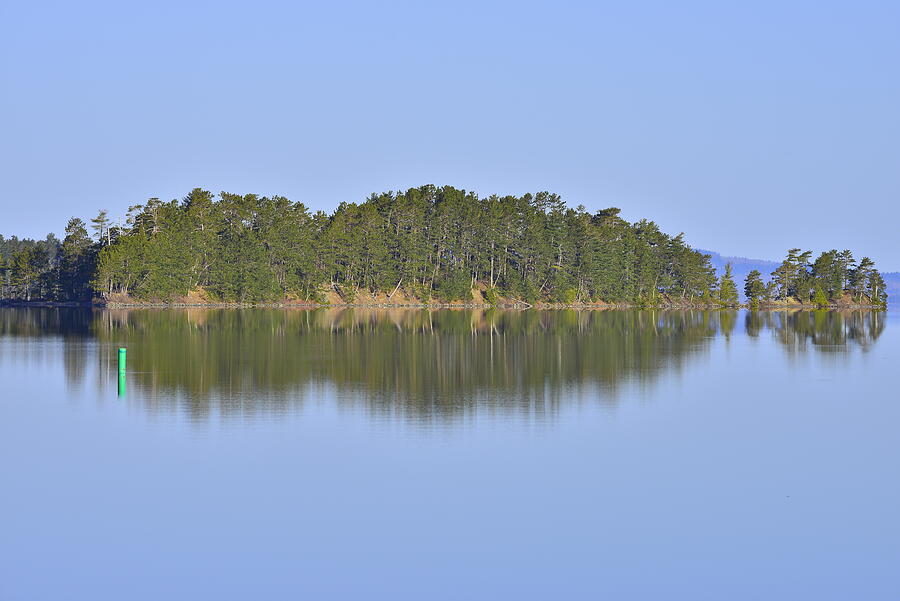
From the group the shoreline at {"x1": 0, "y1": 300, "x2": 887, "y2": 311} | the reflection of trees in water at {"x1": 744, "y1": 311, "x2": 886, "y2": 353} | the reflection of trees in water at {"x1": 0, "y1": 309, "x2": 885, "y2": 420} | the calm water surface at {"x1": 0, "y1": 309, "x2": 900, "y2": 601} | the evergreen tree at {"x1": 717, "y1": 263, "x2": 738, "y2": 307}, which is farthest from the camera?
the evergreen tree at {"x1": 717, "y1": 263, "x2": 738, "y2": 307}

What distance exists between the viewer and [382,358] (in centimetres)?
4972

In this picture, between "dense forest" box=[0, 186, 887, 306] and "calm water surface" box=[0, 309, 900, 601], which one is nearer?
"calm water surface" box=[0, 309, 900, 601]

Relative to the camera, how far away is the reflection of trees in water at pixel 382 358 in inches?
1364

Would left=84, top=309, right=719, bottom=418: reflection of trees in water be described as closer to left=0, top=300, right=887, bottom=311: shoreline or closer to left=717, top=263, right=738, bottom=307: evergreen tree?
left=0, top=300, right=887, bottom=311: shoreline

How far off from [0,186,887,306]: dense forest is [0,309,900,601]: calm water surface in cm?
7553

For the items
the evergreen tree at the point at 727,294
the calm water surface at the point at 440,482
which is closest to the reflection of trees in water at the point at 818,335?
the calm water surface at the point at 440,482

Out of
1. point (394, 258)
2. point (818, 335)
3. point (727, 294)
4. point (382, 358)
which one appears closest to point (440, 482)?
point (382, 358)

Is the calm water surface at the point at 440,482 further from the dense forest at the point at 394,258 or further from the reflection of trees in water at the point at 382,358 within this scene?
the dense forest at the point at 394,258

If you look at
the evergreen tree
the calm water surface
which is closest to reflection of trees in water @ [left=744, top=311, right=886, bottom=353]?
the calm water surface

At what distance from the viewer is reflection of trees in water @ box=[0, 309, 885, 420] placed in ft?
114

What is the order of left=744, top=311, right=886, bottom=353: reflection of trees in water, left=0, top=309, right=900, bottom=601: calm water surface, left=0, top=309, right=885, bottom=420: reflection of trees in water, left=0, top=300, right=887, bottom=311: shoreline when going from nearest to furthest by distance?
left=0, top=309, right=900, bottom=601: calm water surface → left=0, top=309, right=885, bottom=420: reflection of trees in water → left=744, top=311, right=886, bottom=353: reflection of trees in water → left=0, top=300, right=887, bottom=311: shoreline

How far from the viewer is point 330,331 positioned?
236 ft

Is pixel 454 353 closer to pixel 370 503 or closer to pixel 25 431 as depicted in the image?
pixel 25 431

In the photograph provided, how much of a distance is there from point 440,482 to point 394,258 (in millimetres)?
114039
